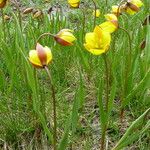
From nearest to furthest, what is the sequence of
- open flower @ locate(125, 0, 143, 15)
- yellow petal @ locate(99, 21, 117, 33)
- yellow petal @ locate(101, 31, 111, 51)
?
1. yellow petal @ locate(101, 31, 111, 51)
2. yellow petal @ locate(99, 21, 117, 33)
3. open flower @ locate(125, 0, 143, 15)

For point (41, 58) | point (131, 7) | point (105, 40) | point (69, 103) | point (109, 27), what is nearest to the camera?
point (41, 58)

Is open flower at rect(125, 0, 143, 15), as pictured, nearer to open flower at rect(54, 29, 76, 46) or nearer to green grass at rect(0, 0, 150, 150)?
green grass at rect(0, 0, 150, 150)

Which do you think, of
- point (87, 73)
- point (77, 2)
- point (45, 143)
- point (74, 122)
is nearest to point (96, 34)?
point (74, 122)

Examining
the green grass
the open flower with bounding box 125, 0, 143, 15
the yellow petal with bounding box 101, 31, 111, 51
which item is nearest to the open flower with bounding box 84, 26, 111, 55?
the yellow petal with bounding box 101, 31, 111, 51

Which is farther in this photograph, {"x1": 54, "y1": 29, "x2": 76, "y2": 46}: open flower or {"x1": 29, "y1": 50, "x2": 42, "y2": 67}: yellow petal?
{"x1": 54, "y1": 29, "x2": 76, "y2": 46}: open flower

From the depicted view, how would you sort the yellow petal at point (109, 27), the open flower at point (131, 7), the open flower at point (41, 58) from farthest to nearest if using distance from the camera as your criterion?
the open flower at point (131, 7)
the yellow petal at point (109, 27)
the open flower at point (41, 58)

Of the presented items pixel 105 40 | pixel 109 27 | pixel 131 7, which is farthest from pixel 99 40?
pixel 131 7

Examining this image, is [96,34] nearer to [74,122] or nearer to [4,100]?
[74,122]

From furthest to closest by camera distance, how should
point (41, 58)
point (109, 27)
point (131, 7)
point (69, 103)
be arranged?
point (69, 103) → point (131, 7) → point (109, 27) → point (41, 58)

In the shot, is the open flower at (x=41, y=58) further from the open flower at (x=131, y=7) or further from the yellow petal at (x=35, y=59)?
the open flower at (x=131, y=7)

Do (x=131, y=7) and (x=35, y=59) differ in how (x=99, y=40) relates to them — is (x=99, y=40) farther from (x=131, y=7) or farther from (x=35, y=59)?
(x=131, y=7)

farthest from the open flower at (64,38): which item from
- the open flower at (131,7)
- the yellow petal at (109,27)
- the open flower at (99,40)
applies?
the open flower at (131,7)
